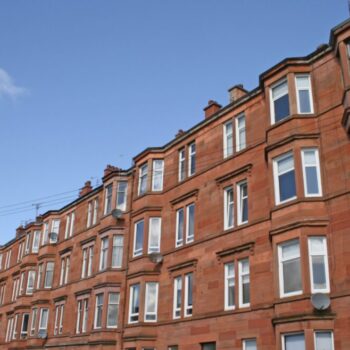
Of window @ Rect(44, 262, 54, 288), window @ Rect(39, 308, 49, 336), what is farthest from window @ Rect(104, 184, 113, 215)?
window @ Rect(39, 308, 49, 336)

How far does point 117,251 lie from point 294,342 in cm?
1560

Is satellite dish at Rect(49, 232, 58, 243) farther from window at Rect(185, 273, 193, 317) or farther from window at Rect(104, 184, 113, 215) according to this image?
window at Rect(185, 273, 193, 317)

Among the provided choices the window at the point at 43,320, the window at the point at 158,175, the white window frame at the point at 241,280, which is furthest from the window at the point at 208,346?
the window at the point at 43,320

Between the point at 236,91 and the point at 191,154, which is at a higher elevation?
the point at 236,91

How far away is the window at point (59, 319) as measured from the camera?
36094mm

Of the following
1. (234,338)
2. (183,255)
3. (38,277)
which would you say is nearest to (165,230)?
(183,255)

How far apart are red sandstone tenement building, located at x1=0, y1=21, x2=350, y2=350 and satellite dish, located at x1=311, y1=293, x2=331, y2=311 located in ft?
0.34

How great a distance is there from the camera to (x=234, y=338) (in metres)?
22.1

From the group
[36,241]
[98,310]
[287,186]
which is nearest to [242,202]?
[287,186]

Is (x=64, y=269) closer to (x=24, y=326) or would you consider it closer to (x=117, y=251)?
(x=24, y=326)

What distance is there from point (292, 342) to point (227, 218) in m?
7.34

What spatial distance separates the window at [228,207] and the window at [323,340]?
7389mm

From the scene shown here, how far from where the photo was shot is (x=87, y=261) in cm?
3547

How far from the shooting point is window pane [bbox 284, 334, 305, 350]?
18625 mm
